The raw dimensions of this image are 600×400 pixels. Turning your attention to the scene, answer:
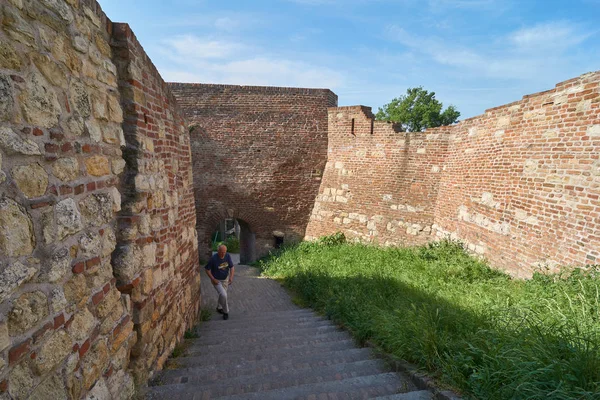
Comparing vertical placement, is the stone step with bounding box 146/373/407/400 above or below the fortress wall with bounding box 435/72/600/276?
below

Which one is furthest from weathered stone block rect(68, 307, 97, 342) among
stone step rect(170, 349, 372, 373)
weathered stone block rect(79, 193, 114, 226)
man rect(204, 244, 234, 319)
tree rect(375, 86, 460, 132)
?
tree rect(375, 86, 460, 132)

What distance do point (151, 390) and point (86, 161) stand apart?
84.1 inches

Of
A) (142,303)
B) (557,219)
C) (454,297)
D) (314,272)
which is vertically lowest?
(314,272)

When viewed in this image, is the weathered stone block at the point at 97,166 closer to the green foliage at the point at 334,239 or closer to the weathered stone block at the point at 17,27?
the weathered stone block at the point at 17,27

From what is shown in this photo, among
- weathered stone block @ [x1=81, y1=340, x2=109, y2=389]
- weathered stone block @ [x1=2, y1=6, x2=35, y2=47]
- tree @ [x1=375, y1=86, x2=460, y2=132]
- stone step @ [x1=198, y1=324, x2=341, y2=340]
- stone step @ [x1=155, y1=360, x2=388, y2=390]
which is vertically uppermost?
tree @ [x1=375, y1=86, x2=460, y2=132]

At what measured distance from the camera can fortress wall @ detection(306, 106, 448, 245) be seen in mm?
9078

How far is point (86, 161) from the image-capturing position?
83.6 inches

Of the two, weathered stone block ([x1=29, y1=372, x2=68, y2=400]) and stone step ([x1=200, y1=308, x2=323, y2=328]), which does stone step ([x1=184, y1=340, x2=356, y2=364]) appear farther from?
weathered stone block ([x1=29, y1=372, x2=68, y2=400])

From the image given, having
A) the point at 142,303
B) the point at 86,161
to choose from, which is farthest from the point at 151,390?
the point at 86,161

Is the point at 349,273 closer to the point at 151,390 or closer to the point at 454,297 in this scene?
the point at 454,297

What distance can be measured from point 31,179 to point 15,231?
0.93 ft

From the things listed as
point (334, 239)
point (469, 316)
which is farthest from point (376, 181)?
point (469, 316)

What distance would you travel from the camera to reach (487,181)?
7004 millimetres

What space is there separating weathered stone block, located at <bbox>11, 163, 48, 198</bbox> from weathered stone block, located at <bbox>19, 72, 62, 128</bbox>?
25cm
